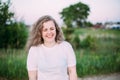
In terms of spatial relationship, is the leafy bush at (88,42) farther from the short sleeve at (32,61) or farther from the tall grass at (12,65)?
the short sleeve at (32,61)

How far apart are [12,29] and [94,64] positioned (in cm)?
107

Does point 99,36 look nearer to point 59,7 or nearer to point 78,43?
point 78,43

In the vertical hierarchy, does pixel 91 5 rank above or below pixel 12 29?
above

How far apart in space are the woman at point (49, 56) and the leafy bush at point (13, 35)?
1.16 meters

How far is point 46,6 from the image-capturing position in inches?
124

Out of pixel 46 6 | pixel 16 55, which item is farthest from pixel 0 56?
pixel 46 6

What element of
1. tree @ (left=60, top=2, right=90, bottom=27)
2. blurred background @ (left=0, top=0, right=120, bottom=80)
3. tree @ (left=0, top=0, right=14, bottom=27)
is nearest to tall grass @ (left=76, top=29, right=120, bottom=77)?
blurred background @ (left=0, top=0, right=120, bottom=80)

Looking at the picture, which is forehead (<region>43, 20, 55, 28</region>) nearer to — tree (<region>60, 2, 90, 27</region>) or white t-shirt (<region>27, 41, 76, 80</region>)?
white t-shirt (<region>27, 41, 76, 80</region>)

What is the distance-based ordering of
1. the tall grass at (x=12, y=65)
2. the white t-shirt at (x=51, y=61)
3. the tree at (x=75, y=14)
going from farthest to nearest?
the tree at (x=75, y=14)
the tall grass at (x=12, y=65)
the white t-shirt at (x=51, y=61)

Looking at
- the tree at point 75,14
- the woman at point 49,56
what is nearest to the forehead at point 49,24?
the woman at point 49,56

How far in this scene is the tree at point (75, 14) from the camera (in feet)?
10.4

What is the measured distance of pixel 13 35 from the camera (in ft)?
9.87

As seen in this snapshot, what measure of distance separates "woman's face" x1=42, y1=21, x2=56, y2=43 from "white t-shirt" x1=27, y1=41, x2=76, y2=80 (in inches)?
2.5

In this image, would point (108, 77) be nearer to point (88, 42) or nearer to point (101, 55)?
point (101, 55)
